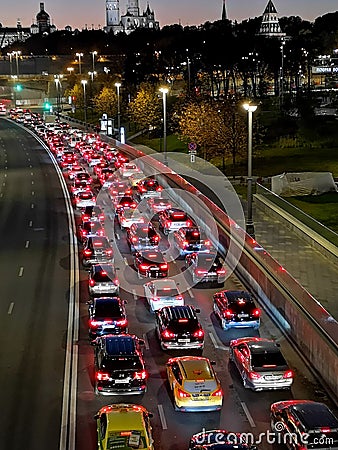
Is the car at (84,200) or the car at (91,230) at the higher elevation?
the car at (91,230)

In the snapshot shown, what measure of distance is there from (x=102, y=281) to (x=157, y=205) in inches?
682

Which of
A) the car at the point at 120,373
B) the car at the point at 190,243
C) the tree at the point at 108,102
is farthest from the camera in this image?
the tree at the point at 108,102

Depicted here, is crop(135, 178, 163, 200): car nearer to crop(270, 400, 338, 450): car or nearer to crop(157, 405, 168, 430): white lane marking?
crop(157, 405, 168, 430): white lane marking

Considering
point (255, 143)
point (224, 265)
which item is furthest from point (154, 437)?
point (255, 143)

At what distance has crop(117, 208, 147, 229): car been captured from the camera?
43328mm

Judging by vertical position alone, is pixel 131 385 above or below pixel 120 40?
below

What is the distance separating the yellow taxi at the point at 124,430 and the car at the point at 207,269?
49.0 ft

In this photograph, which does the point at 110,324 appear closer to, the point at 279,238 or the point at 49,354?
the point at 49,354

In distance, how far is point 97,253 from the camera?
34906mm

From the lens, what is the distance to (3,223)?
151 ft

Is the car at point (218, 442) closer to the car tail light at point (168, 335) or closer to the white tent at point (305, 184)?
the car tail light at point (168, 335)

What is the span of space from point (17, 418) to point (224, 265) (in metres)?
16.2

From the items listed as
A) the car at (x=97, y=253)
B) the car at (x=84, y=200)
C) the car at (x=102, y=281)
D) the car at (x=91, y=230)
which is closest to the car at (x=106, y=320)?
the car at (x=102, y=281)

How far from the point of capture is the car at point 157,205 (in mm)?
47219
